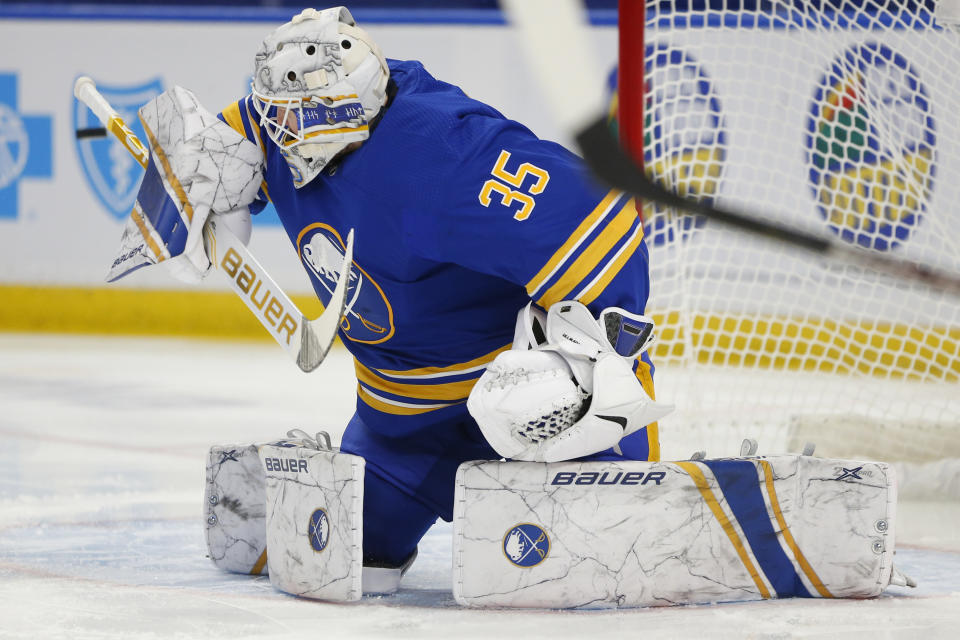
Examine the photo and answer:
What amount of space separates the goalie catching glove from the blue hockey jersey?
1.9 inches

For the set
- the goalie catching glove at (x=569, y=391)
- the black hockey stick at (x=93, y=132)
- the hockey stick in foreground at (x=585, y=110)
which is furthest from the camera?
the black hockey stick at (x=93, y=132)

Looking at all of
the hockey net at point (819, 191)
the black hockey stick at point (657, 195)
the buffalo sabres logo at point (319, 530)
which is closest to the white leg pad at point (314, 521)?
the buffalo sabres logo at point (319, 530)

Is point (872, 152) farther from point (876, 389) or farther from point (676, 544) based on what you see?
point (676, 544)

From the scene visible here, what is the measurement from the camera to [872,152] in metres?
3.47

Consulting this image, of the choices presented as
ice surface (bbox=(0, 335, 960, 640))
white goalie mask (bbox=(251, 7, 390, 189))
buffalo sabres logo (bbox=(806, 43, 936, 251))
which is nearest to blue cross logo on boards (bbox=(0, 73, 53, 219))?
ice surface (bbox=(0, 335, 960, 640))

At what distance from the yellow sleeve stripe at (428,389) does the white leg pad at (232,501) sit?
244 millimetres

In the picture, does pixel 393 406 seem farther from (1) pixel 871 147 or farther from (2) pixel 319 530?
(1) pixel 871 147

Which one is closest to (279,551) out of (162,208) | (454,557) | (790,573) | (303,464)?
(303,464)

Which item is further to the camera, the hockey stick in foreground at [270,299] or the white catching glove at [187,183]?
the white catching glove at [187,183]

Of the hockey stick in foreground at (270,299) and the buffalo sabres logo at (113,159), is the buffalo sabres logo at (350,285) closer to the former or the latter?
the hockey stick in foreground at (270,299)

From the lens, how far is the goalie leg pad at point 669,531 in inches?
73.9

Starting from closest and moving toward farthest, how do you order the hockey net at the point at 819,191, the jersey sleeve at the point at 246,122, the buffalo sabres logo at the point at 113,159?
1. the jersey sleeve at the point at 246,122
2. the hockey net at the point at 819,191
3. the buffalo sabres logo at the point at 113,159

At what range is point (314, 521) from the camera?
6.46ft

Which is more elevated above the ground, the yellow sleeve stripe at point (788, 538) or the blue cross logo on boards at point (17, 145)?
the blue cross logo on boards at point (17, 145)
